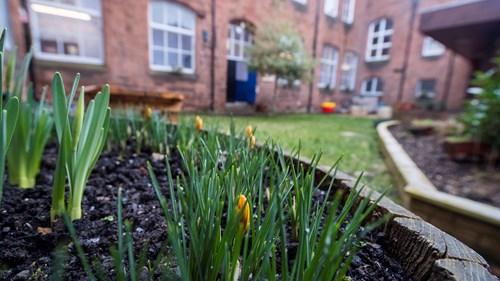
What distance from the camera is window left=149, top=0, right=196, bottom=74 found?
6.15 metres

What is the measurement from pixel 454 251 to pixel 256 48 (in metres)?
7.17

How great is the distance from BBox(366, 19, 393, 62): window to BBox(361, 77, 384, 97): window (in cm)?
103

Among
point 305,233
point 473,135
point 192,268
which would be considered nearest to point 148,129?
point 192,268

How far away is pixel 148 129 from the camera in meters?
1.49

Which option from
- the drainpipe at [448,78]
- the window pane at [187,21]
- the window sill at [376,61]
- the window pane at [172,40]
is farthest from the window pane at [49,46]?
the drainpipe at [448,78]

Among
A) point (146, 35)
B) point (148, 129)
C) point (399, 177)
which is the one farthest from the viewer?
point (146, 35)

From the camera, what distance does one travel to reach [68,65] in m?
5.02

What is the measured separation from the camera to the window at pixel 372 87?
1284 centimetres

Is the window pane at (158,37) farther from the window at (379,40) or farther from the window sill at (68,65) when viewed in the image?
the window at (379,40)

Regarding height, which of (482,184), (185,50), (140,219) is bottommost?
(482,184)

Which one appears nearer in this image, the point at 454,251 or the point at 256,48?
the point at 454,251

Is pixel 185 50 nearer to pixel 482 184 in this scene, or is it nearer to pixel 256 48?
pixel 256 48

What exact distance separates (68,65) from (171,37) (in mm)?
2419

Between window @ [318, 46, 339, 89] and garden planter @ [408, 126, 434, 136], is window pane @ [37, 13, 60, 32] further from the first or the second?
window @ [318, 46, 339, 89]
